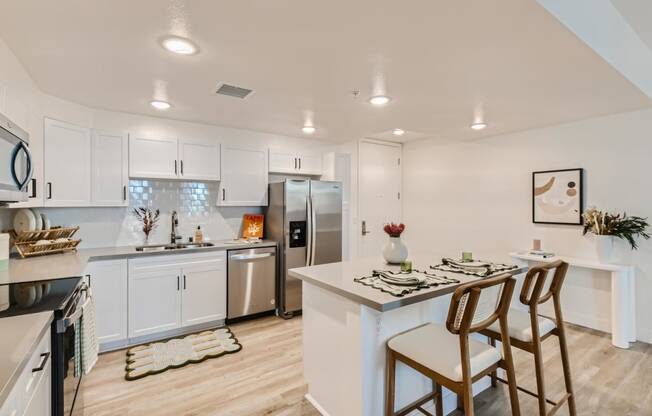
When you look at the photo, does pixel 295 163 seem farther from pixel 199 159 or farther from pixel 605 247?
pixel 605 247

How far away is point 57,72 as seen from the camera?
7.47ft

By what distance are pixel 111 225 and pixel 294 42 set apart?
2.85 metres

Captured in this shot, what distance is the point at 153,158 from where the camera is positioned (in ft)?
11.3

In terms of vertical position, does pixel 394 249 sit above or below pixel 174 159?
below

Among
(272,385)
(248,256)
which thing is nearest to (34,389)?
(272,385)

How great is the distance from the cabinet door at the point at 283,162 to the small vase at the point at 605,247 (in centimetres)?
338

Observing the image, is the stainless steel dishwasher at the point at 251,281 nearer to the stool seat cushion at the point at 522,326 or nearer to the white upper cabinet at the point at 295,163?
the white upper cabinet at the point at 295,163

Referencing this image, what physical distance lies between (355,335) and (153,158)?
2.84 meters

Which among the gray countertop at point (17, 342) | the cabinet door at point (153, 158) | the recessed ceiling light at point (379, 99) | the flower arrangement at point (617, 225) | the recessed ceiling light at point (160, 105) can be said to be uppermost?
the recessed ceiling light at point (160, 105)

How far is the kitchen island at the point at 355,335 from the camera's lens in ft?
5.78

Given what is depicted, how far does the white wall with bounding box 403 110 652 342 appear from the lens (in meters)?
3.17

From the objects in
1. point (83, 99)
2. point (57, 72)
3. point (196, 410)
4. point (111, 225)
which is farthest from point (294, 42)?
point (111, 225)

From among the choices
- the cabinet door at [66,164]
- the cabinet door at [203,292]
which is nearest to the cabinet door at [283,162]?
the cabinet door at [203,292]

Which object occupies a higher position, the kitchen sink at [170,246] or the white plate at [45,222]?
the white plate at [45,222]
